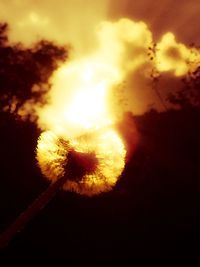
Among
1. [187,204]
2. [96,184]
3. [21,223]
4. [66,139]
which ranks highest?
[187,204]

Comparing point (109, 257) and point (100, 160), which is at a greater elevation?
point (109, 257)

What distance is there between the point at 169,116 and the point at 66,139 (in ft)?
83.3

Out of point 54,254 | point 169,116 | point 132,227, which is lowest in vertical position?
point 54,254

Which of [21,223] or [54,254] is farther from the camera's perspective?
[54,254]

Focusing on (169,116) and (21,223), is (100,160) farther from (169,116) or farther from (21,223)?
(169,116)

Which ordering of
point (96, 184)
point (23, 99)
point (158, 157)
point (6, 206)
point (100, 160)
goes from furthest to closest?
1. point (23, 99)
2. point (158, 157)
3. point (6, 206)
4. point (100, 160)
5. point (96, 184)

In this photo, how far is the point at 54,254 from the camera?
1608 centimetres

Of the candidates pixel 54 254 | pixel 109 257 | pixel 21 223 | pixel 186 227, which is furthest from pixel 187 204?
pixel 21 223

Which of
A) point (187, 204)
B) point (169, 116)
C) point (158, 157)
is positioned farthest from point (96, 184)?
point (169, 116)

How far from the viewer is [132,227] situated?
18.2 meters

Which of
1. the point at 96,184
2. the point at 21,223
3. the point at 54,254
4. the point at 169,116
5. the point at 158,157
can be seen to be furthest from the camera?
the point at 169,116

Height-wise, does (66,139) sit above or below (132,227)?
below

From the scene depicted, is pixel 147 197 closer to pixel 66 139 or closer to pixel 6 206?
pixel 6 206

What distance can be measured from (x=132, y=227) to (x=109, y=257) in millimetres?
2079
